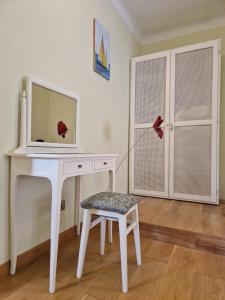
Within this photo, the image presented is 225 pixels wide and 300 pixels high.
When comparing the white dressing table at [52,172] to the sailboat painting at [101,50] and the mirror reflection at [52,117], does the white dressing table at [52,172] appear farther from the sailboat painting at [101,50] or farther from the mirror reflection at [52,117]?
the sailboat painting at [101,50]

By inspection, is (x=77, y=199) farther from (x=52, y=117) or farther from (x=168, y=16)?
(x=168, y=16)

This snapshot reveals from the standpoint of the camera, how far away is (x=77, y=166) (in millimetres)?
1457

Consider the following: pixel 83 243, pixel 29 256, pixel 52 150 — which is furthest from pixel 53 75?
pixel 29 256

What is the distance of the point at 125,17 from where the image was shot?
2979 millimetres

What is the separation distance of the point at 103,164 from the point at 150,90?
1798 mm

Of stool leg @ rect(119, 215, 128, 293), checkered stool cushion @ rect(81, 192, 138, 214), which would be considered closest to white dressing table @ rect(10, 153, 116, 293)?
checkered stool cushion @ rect(81, 192, 138, 214)

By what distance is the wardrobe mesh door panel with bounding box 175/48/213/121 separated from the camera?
108 inches

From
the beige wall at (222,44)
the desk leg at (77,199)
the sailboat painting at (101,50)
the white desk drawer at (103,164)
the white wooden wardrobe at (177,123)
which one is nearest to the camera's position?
the white desk drawer at (103,164)

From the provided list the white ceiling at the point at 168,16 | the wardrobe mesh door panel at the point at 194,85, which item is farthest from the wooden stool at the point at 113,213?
the white ceiling at the point at 168,16

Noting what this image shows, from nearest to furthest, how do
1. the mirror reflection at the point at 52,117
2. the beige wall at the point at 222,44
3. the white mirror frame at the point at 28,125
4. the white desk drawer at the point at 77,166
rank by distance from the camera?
the white desk drawer at the point at 77,166
the white mirror frame at the point at 28,125
the mirror reflection at the point at 52,117
the beige wall at the point at 222,44

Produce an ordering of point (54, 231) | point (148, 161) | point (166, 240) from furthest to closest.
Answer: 1. point (148, 161)
2. point (166, 240)
3. point (54, 231)

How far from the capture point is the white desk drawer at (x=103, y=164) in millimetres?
1705

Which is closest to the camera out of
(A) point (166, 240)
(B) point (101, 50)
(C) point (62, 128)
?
(C) point (62, 128)

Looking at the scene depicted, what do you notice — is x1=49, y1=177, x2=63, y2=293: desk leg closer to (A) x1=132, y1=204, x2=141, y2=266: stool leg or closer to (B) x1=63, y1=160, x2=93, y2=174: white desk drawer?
(B) x1=63, y1=160, x2=93, y2=174: white desk drawer
